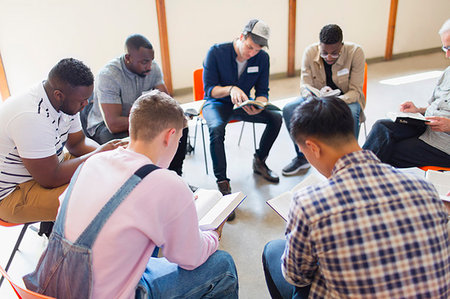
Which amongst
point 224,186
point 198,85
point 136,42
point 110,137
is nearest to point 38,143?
Answer: point 110,137

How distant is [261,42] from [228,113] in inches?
23.7

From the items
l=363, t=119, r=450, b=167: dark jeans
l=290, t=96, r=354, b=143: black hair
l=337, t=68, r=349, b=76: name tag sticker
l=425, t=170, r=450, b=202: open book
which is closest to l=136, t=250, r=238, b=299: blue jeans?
l=290, t=96, r=354, b=143: black hair

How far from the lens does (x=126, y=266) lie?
1.06m

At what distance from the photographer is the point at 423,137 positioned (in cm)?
228

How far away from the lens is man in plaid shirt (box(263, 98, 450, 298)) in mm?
905

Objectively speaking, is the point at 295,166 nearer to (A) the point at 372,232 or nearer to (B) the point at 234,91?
(B) the point at 234,91

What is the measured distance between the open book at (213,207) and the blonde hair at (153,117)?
1.33 feet

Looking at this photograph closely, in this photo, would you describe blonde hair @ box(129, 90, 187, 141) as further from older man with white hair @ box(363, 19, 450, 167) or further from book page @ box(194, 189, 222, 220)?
older man with white hair @ box(363, 19, 450, 167)

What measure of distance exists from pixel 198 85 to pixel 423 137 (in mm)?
1758

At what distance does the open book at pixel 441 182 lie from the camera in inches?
66.8

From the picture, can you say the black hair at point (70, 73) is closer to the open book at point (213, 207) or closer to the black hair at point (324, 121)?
the open book at point (213, 207)

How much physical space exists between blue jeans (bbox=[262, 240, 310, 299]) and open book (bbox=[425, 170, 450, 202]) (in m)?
0.83

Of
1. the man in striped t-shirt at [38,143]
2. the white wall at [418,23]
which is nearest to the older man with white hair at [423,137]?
the man in striped t-shirt at [38,143]

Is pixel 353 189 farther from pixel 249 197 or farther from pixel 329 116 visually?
pixel 249 197
